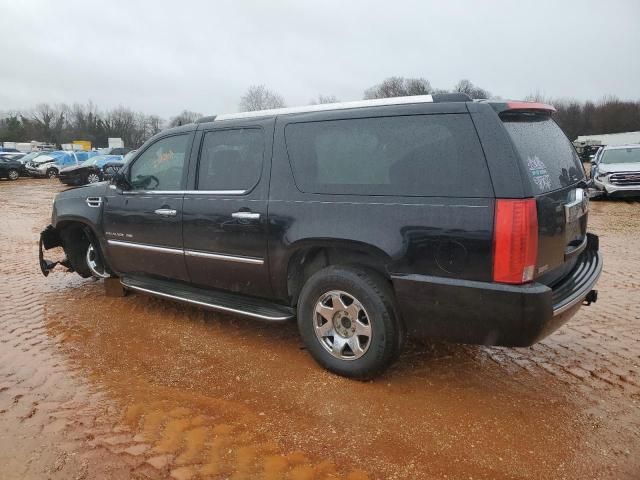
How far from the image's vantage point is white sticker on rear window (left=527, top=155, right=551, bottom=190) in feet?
9.79

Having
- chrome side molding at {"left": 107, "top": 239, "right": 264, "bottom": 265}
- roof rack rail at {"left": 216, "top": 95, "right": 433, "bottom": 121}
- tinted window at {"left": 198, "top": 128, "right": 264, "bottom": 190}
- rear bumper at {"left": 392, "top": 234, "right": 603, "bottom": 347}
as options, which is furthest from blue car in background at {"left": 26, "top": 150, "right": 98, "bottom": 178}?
rear bumper at {"left": 392, "top": 234, "right": 603, "bottom": 347}

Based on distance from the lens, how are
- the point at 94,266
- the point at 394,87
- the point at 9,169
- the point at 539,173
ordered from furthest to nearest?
the point at 394,87 < the point at 9,169 < the point at 94,266 < the point at 539,173

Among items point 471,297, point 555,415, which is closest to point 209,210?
point 471,297

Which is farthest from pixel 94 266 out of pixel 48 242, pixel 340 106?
pixel 340 106

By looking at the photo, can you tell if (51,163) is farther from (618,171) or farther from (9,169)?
(618,171)

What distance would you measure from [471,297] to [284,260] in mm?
1426

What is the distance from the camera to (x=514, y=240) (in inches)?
110

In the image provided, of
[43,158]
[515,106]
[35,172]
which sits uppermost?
[515,106]

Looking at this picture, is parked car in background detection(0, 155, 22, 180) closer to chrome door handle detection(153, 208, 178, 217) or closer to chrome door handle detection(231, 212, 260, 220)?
chrome door handle detection(153, 208, 178, 217)

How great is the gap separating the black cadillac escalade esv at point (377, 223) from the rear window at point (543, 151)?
0.6 inches

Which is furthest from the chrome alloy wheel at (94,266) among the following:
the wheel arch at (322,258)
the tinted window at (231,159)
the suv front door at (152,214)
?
the wheel arch at (322,258)

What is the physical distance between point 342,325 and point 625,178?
14306mm

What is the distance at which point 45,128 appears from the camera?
273 feet

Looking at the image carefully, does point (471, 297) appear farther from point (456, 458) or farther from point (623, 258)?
point (623, 258)
